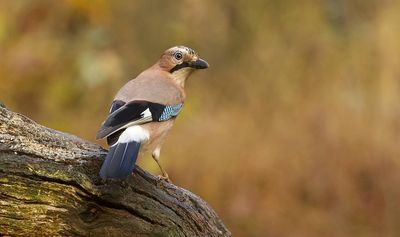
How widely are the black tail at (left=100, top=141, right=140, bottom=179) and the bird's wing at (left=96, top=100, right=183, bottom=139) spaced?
0.35 feet

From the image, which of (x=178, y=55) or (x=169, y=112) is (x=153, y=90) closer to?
(x=169, y=112)

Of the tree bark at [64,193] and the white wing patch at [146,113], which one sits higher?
the white wing patch at [146,113]

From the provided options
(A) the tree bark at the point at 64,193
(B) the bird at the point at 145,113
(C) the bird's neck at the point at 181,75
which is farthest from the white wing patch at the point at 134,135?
(C) the bird's neck at the point at 181,75

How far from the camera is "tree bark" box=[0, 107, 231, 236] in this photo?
446 cm

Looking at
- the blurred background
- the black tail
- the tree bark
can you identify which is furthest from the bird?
the blurred background

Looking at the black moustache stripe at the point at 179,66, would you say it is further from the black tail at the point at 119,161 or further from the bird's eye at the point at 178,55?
the black tail at the point at 119,161

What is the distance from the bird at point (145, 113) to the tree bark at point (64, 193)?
129 mm

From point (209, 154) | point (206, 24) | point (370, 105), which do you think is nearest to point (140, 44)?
point (206, 24)

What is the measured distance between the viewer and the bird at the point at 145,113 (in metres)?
4.64

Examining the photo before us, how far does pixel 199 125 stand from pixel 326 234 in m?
1.84

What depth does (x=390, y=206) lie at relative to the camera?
415 inches

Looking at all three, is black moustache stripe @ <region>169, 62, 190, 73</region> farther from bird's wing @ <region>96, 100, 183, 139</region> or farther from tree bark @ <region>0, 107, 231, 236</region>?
tree bark @ <region>0, 107, 231, 236</region>

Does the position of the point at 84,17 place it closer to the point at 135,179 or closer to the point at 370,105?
the point at 370,105

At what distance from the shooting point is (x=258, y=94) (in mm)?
10766
